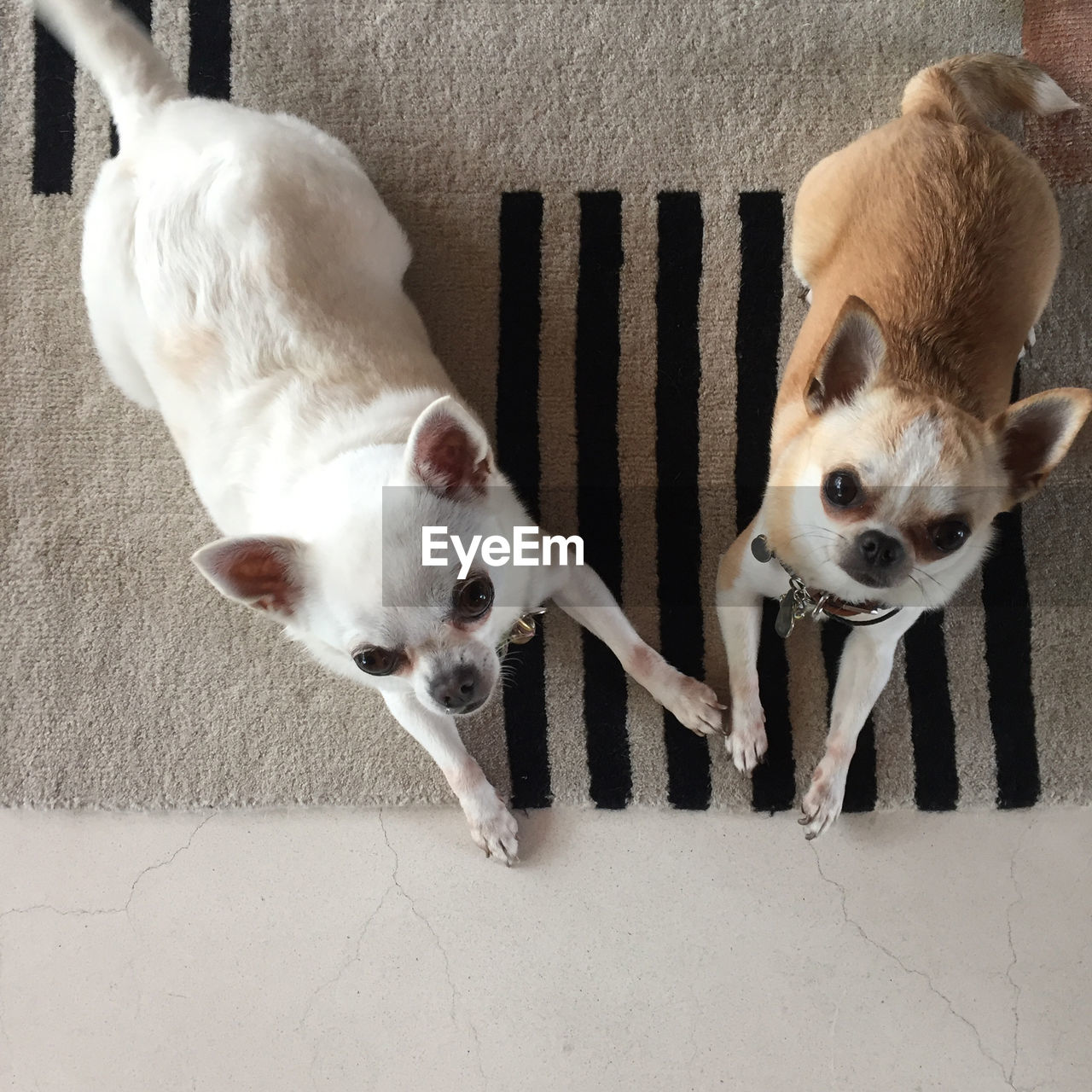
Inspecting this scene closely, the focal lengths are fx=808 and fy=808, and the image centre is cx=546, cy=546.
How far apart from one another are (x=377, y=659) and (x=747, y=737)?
1.03 meters

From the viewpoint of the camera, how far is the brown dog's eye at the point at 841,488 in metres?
1.51

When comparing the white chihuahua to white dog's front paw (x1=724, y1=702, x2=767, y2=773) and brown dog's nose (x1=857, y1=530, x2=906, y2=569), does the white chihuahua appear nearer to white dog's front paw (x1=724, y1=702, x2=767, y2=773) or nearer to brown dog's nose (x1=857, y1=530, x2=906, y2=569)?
white dog's front paw (x1=724, y1=702, x2=767, y2=773)

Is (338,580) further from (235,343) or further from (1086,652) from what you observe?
(1086,652)

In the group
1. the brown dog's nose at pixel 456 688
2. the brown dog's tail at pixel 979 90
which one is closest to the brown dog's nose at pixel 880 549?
the brown dog's nose at pixel 456 688

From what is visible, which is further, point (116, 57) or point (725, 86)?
point (725, 86)

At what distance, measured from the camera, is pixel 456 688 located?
1.51 meters

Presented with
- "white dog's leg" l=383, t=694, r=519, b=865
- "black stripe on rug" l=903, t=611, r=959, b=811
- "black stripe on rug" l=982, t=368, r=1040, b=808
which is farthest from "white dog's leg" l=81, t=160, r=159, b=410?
"black stripe on rug" l=982, t=368, r=1040, b=808

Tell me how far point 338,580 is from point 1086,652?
1.96 metres

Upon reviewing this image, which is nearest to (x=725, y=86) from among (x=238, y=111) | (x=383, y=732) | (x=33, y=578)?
(x=238, y=111)

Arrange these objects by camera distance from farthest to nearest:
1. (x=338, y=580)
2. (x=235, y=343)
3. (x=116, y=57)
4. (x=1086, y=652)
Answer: (x=1086, y=652) < (x=116, y=57) < (x=235, y=343) < (x=338, y=580)

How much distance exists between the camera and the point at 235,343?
1721mm

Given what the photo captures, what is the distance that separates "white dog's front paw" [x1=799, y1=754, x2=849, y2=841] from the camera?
2.00 metres

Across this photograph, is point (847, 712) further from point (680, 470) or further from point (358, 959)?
point (358, 959)

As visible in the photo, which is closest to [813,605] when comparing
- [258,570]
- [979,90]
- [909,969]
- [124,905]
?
[909,969]
